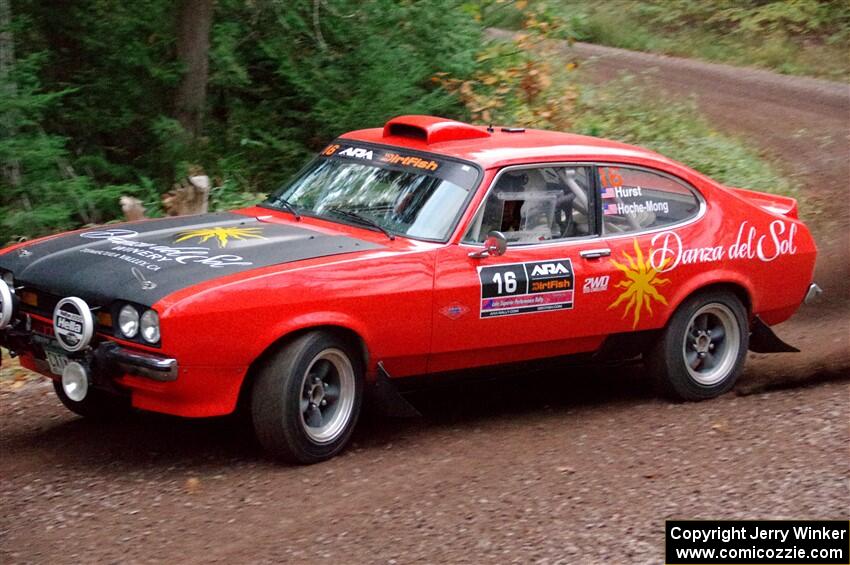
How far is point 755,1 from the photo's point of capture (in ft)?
86.0

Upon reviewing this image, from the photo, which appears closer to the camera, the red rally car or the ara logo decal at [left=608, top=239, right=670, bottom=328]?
the red rally car

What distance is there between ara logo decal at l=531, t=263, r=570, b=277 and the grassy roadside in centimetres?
1667

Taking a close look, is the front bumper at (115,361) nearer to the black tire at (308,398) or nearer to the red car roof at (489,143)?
the black tire at (308,398)

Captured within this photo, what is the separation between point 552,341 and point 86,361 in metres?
2.62

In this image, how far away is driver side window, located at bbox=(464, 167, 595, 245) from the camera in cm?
655

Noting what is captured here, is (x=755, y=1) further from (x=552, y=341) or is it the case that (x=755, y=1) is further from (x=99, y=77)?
(x=552, y=341)

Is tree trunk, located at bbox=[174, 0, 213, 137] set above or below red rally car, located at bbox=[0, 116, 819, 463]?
above

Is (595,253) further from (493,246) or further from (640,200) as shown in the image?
(493,246)

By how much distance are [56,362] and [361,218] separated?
187 centimetres

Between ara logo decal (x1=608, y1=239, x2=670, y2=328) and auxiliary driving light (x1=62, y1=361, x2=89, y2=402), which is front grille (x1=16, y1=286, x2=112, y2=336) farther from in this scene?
ara logo decal (x1=608, y1=239, x2=670, y2=328)

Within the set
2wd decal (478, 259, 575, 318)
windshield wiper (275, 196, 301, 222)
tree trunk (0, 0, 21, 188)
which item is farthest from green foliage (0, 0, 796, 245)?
2wd decal (478, 259, 575, 318)

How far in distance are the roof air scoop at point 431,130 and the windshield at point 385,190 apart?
0.64ft

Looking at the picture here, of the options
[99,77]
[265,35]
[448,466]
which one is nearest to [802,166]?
[265,35]

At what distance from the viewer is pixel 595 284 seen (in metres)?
6.72
